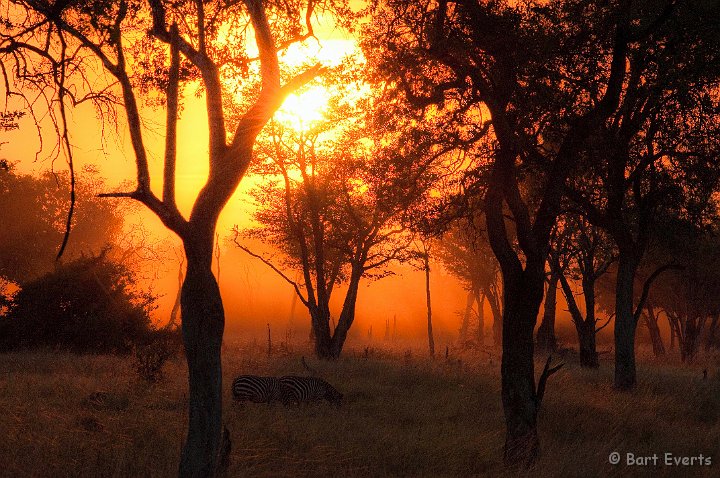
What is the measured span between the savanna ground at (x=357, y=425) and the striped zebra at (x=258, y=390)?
28cm

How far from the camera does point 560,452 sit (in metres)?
12.6

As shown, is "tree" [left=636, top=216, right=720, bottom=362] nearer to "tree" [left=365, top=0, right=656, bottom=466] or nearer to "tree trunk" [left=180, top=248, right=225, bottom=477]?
"tree" [left=365, top=0, right=656, bottom=466]

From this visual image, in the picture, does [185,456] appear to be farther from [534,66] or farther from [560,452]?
[534,66]

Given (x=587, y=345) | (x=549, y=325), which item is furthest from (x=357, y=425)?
(x=549, y=325)

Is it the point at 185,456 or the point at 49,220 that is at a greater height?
the point at 49,220

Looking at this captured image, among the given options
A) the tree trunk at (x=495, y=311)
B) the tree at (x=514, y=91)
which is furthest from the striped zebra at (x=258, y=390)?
the tree trunk at (x=495, y=311)

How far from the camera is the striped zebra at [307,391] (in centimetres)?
1681

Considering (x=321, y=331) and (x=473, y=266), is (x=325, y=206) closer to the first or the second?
(x=321, y=331)

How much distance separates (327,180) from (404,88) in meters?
16.5

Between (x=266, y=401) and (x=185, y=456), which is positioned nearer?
(x=185, y=456)

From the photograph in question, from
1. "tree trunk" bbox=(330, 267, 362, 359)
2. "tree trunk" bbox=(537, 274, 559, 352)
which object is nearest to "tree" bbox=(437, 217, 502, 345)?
"tree trunk" bbox=(537, 274, 559, 352)

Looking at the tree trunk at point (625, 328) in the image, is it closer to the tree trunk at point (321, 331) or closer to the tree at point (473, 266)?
the tree trunk at point (321, 331)

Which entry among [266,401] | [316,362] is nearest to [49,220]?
[316,362]

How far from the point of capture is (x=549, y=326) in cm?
3434
